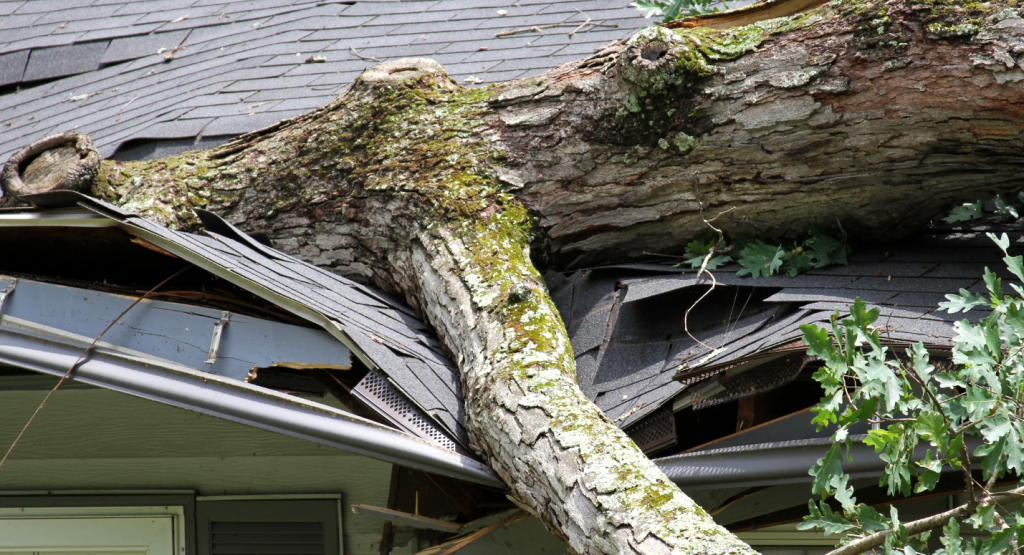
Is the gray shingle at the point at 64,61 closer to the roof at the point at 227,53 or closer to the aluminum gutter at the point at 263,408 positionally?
the roof at the point at 227,53

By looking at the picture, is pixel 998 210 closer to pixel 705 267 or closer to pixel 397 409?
pixel 705 267

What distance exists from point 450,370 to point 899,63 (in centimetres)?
166

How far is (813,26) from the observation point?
2.63 m

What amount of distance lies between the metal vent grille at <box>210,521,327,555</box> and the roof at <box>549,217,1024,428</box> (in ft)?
5.03

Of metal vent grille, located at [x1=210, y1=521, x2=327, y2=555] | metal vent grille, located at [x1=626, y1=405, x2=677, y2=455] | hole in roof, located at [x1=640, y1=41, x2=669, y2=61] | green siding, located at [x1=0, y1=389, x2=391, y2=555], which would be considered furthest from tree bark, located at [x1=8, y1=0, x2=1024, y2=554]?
metal vent grille, located at [x1=210, y1=521, x2=327, y2=555]

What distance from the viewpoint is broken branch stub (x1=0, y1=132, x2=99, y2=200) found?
121 inches

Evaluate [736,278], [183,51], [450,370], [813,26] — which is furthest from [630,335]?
[183,51]

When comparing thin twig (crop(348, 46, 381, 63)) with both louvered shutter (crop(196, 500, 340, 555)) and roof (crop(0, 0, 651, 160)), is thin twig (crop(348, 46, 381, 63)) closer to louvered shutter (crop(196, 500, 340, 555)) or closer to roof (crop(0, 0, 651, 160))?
roof (crop(0, 0, 651, 160))

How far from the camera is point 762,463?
2176mm

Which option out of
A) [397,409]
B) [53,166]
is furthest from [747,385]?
[53,166]

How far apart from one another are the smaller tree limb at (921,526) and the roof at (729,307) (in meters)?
0.47

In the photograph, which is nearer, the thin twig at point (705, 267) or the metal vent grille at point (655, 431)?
the metal vent grille at point (655, 431)

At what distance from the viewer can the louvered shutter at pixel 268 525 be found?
11.4 ft

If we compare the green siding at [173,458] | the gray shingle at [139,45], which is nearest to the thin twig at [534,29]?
the gray shingle at [139,45]
